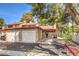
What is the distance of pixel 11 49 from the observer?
176 centimetres

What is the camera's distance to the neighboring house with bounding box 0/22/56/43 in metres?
1.75

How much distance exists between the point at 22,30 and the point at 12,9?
0.22 m

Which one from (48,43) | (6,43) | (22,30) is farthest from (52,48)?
(6,43)

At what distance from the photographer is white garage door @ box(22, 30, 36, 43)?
68.8 inches

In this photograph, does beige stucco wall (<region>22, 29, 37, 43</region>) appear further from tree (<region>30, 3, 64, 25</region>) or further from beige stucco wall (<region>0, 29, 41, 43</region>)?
tree (<region>30, 3, 64, 25</region>)

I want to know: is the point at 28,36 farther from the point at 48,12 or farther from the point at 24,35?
the point at 48,12

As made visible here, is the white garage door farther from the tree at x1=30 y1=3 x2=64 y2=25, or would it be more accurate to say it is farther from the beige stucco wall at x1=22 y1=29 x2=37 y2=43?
the tree at x1=30 y1=3 x2=64 y2=25

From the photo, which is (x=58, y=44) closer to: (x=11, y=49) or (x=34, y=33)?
(x=34, y=33)

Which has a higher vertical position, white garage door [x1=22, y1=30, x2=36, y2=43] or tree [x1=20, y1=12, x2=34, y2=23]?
tree [x1=20, y1=12, x2=34, y2=23]

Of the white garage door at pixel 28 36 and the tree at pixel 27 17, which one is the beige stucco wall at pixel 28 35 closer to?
the white garage door at pixel 28 36

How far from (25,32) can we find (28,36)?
0.05 metres

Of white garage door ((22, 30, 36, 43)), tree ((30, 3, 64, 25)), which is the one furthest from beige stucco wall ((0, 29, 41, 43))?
tree ((30, 3, 64, 25))

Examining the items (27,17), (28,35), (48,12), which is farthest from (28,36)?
(48,12)

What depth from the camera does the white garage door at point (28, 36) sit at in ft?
5.74
